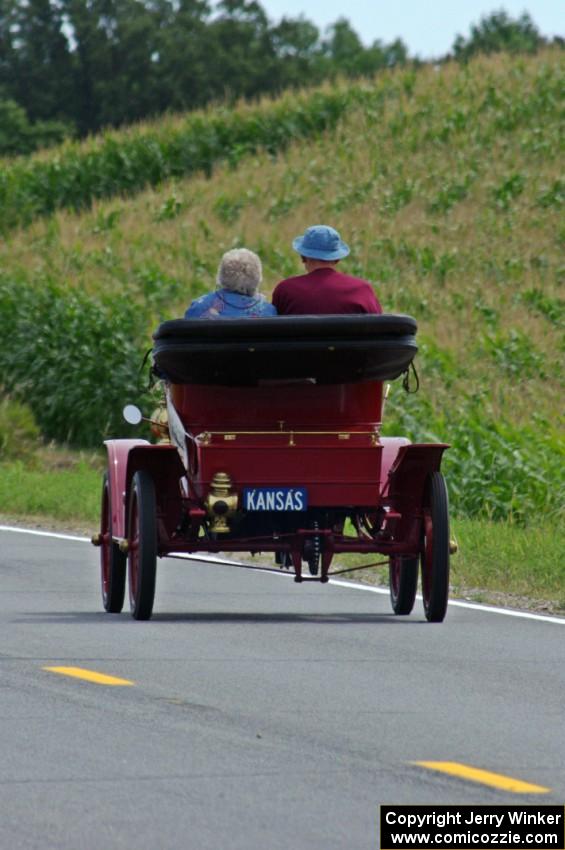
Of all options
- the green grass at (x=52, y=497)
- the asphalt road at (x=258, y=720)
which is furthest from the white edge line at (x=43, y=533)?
the asphalt road at (x=258, y=720)

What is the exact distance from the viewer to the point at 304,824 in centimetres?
651

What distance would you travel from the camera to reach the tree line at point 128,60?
101062 mm

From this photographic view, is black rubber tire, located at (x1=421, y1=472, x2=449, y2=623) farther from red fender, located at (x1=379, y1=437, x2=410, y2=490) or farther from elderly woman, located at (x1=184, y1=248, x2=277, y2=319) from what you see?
elderly woman, located at (x1=184, y1=248, x2=277, y2=319)

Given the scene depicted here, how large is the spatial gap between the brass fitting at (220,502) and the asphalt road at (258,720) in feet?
1.98

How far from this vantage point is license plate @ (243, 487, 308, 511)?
484 inches

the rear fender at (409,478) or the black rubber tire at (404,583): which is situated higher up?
the rear fender at (409,478)

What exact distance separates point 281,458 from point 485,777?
5.34 metres

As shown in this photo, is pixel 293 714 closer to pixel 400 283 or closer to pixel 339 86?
pixel 400 283

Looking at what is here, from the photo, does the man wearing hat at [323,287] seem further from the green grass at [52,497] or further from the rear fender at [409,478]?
the green grass at [52,497]

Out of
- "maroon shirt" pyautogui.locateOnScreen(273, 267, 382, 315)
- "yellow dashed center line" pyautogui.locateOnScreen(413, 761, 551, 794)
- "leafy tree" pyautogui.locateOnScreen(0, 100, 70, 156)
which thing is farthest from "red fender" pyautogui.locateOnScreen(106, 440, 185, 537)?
"leafy tree" pyautogui.locateOnScreen(0, 100, 70, 156)

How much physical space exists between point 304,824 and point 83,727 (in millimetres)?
2043

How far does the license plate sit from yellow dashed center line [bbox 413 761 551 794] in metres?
4.84

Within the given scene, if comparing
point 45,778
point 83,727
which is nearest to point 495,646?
point 83,727

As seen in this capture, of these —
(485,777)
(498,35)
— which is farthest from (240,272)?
(498,35)
